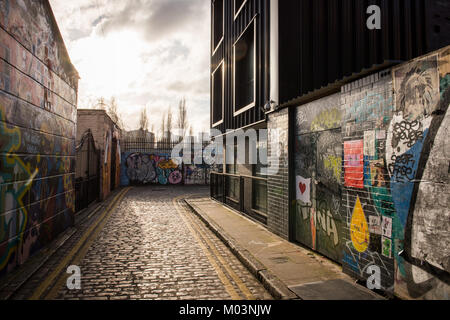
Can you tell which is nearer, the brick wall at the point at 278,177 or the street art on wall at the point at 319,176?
the street art on wall at the point at 319,176

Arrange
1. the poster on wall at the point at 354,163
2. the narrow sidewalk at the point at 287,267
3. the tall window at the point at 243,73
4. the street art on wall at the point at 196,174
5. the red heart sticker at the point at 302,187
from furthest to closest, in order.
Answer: the street art on wall at the point at 196,174, the tall window at the point at 243,73, the red heart sticker at the point at 302,187, the poster on wall at the point at 354,163, the narrow sidewalk at the point at 287,267

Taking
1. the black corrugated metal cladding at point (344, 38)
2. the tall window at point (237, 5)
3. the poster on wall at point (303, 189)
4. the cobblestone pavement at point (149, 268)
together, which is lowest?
the cobblestone pavement at point (149, 268)

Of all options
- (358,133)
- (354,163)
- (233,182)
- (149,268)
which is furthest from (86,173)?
(358,133)

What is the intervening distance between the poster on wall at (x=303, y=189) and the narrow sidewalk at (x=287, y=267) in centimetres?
107

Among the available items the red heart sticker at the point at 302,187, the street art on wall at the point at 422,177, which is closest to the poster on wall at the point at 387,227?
the street art on wall at the point at 422,177

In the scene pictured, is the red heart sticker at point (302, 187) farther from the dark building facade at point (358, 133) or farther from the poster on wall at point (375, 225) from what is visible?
the poster on wall at point (375, 225)

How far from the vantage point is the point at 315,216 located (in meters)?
6.12

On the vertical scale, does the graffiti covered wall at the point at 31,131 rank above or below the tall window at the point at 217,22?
below

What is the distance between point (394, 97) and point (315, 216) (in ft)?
9.90

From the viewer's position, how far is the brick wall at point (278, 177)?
7.15 metres

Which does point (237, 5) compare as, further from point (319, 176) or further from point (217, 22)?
point (319, 176)

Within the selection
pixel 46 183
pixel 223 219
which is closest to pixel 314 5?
pixel 223 219

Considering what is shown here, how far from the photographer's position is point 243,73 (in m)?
11.5

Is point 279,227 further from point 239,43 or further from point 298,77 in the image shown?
point 239,43
